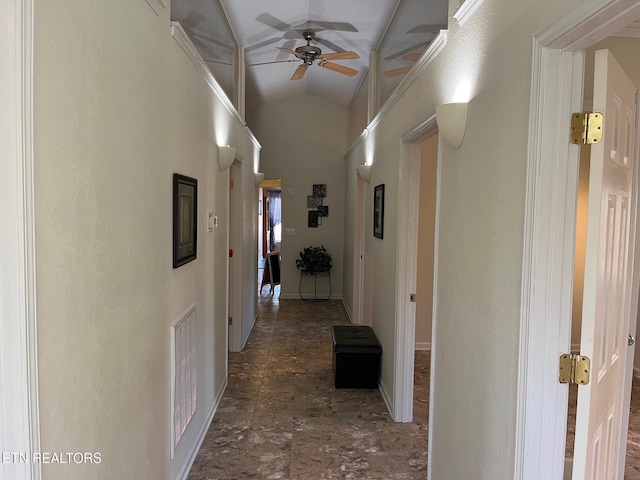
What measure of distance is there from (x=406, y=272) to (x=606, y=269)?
1.62 meters

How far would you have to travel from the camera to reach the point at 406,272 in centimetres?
290

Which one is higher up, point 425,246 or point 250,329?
point 425,246

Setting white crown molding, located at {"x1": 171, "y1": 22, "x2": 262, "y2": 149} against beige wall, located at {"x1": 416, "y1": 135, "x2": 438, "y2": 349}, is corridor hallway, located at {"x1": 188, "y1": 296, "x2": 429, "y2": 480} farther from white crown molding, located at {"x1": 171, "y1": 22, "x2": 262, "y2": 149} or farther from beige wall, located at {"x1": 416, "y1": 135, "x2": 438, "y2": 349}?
white crown molding, located at {"x1": 171, "y1": 22, "x2": 262, "y2": 149}

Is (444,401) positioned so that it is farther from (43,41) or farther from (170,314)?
(43,41)

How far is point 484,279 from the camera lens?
1.57 meters

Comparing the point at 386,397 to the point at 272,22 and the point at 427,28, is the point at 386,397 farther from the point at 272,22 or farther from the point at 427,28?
the point at 272,22

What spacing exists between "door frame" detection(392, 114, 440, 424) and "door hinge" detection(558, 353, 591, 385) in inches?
65.4

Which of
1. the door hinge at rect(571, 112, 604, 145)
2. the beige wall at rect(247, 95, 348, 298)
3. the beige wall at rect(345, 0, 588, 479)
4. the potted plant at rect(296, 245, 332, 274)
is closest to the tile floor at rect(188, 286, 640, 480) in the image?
the beige wall at rect(345, 0, 588, 479)

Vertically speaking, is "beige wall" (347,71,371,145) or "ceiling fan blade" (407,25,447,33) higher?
"beige wall" (347,71,371,145)

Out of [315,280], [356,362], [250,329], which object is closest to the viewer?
[356,362]

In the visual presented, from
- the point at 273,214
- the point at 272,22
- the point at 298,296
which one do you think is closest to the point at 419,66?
the point at 272,22

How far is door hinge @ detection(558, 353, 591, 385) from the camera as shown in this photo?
123cm

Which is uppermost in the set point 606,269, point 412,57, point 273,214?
point 412,57

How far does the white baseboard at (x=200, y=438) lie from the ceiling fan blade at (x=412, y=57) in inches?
104
